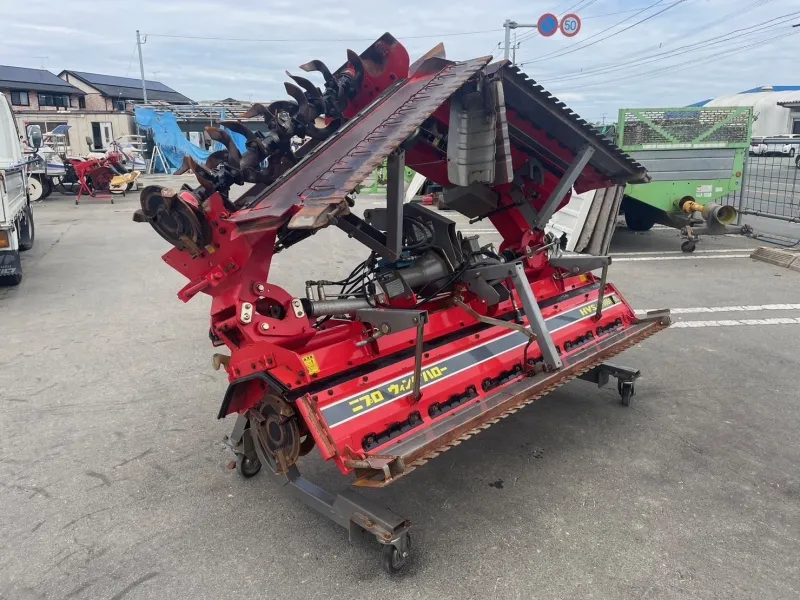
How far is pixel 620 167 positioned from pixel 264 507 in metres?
3.21

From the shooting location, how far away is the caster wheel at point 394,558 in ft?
8.89

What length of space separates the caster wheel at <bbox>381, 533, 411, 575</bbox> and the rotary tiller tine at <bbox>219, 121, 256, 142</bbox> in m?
2.19

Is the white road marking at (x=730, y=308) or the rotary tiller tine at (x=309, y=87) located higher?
the rotary tiller tine at (x=309, y=87)

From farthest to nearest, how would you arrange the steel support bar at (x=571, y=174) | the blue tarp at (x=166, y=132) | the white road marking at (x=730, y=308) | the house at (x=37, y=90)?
1. the house at (x=37, y=90)
2. the blue tarp at (x=166, y=132)
3. the white road marking at (x=730, y=308)
4. the steel support bar at (x=571, y=174)

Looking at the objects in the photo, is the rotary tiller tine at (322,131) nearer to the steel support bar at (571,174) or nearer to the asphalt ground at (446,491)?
the steel support bar at (571,174)

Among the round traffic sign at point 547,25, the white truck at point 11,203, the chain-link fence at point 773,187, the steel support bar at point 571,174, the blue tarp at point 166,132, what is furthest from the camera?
the blue tarp at point 166,132

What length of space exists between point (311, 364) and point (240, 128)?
1319 mm

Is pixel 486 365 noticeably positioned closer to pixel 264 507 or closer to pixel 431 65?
pixel 264 507

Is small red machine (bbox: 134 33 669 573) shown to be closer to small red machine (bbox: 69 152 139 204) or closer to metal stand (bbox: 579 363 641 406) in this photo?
metal stand (bbox: 579 363 641 406)

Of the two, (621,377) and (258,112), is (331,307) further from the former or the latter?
(621,377)

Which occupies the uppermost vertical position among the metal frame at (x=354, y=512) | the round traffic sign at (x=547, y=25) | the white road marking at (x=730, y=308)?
the round traffic sign at (x=547, y=25)

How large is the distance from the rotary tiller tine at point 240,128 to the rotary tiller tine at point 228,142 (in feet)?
0.17

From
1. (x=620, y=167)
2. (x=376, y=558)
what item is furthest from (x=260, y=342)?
(x=620, y=167)

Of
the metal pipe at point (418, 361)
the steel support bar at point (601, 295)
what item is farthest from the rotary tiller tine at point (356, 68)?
the steel support bar at point (601, 295)
